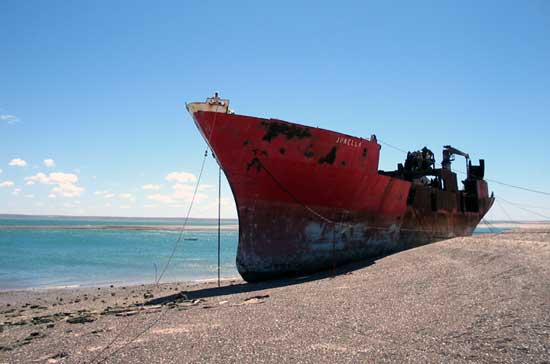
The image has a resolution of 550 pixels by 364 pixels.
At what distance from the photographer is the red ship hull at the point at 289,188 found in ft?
32.8

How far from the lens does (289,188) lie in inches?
407

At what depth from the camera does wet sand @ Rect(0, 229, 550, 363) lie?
4.23 meters

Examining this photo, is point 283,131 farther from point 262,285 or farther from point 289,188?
point 262,285

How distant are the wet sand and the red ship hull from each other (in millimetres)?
1247

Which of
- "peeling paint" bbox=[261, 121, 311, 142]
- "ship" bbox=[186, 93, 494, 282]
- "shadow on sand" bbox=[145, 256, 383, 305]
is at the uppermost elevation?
"peeling paint" bbox=[261, 121, 311, 142]

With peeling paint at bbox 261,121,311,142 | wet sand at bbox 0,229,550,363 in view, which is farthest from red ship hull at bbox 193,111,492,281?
wet sand at bbox 0,229,550,363

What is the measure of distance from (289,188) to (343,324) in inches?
212

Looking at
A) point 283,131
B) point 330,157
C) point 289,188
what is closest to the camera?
point 283,131

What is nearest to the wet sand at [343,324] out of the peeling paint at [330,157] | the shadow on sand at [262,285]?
the shadow on sand at [262,285]

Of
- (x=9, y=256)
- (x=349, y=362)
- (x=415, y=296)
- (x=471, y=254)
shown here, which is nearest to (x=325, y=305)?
(x=415, y=296)

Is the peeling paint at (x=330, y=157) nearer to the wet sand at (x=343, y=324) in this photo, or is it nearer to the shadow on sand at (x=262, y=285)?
the shadow on sand at (x=262, y=285)

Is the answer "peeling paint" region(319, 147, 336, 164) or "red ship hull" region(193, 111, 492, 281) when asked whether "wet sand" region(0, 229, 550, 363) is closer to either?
"red ship hull" region(193, 111, 492, 281)

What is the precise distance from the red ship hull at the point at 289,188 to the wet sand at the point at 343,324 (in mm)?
1247

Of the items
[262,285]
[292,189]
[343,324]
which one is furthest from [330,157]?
[343,324]
